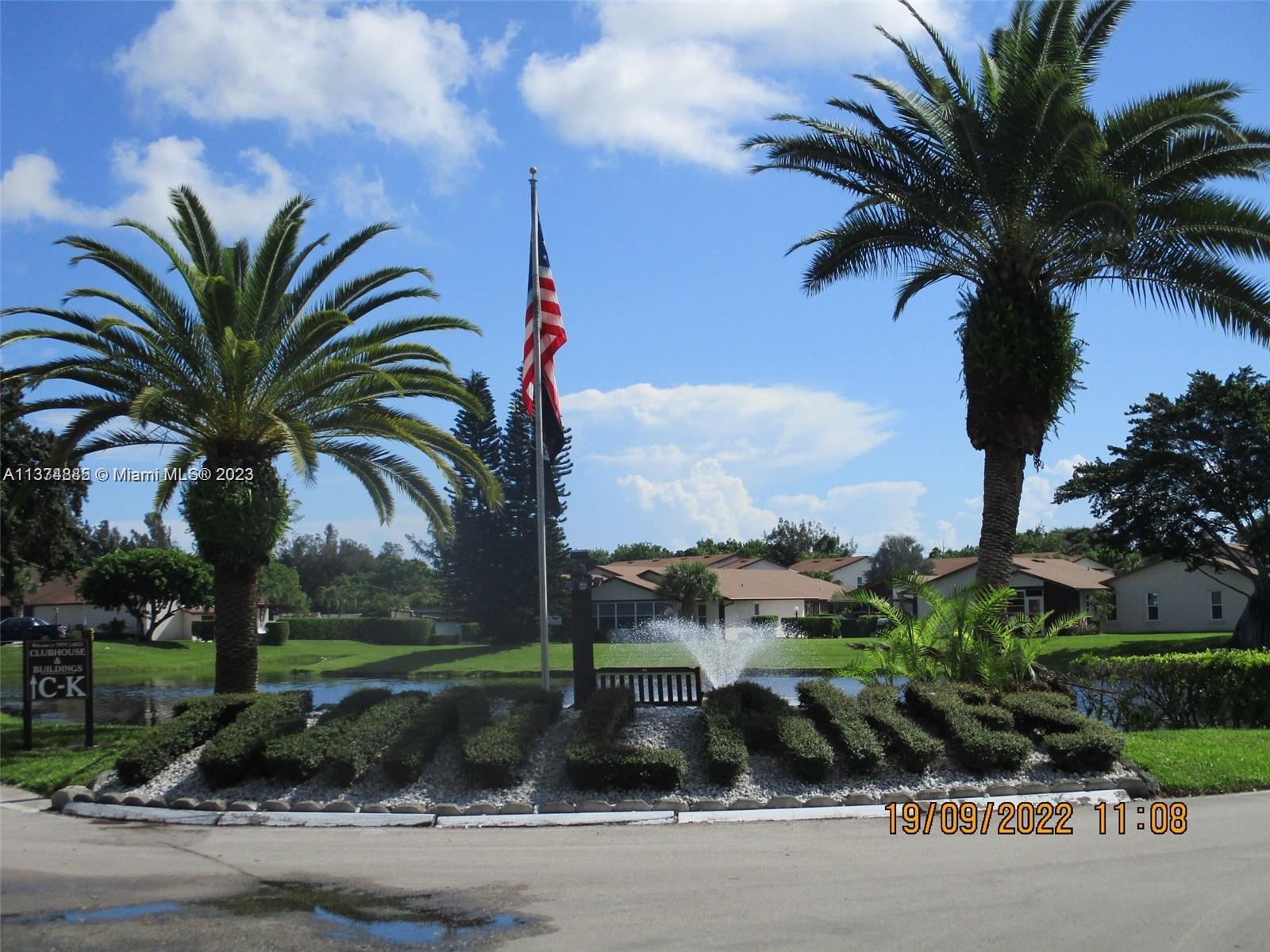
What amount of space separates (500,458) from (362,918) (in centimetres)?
5252

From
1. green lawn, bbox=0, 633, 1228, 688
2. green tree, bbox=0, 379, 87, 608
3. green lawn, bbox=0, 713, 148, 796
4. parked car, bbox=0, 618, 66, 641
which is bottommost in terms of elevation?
green lawn, bbox=0, 633, 1228, 688

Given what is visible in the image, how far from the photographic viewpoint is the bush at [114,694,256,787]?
419 inches

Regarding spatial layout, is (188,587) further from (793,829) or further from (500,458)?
(793,829)

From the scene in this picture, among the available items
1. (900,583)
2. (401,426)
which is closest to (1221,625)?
(900,583)

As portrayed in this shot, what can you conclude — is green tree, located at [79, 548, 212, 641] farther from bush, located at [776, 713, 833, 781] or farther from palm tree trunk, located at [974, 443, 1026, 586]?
bush, located at [776, 713, 833, 781]

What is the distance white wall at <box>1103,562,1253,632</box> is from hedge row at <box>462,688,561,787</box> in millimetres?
47216

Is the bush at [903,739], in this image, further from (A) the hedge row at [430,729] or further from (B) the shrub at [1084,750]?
(A) the hedge row at [430,729]

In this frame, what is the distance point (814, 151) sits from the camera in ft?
49.1

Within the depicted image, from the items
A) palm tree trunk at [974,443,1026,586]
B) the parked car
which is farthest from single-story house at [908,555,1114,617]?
the parked car

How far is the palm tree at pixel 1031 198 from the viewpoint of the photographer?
45.3 feet

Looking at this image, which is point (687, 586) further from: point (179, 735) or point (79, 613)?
point (179, 735)

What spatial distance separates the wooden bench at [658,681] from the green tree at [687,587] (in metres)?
42.5

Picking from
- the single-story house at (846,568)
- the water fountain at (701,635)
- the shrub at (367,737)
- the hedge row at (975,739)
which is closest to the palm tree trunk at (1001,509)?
the hedge row at (975,739)

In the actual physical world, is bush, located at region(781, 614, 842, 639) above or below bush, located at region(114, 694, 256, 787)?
below
